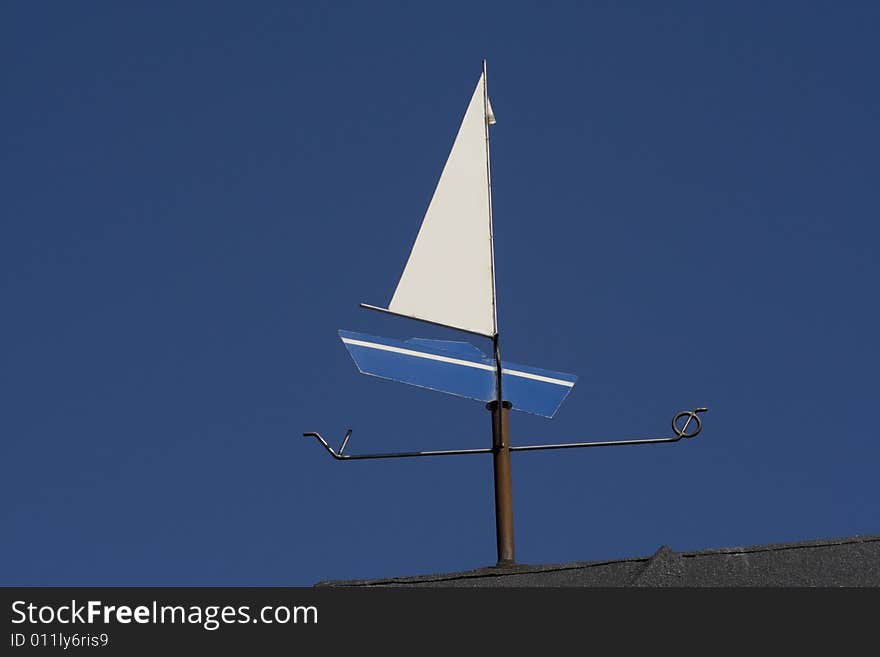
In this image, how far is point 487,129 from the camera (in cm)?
1227

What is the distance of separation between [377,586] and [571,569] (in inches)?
47.4

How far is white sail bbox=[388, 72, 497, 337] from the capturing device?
1194 cm

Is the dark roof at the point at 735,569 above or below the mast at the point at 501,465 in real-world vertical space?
below

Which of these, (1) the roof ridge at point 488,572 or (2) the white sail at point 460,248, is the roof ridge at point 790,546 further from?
(2) the white sail at point 460,248

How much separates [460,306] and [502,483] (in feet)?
4.49

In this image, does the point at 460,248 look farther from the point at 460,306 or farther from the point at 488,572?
the point at 488,572

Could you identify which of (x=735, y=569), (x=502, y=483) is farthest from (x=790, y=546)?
(x=502, y=483)

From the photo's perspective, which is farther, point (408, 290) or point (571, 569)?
point (408, 290)

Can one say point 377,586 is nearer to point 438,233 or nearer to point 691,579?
point 691,579

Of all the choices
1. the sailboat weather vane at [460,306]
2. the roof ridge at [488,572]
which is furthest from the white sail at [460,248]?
the roof ridge at [488,572]

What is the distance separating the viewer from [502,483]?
445 inches

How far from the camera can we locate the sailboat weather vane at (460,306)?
1184 cm
